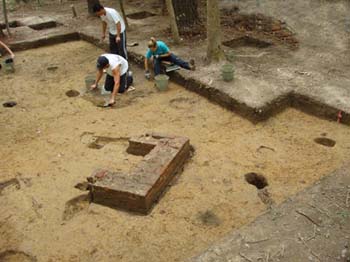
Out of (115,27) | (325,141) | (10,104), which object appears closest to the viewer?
(325,141)

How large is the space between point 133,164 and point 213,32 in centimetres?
346

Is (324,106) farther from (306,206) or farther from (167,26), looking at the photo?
(167,26)

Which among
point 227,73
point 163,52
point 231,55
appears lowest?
point 231,55

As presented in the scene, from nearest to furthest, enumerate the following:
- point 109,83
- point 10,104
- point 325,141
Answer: point 325,141
point 10,104
point 109,83

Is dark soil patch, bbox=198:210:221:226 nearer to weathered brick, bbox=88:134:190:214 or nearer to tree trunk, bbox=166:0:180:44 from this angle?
weathered brick, bbox=88:134:190:214

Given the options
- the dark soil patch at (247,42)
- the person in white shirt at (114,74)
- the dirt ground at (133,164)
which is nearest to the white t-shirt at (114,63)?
the person in white shirt at (114,74)

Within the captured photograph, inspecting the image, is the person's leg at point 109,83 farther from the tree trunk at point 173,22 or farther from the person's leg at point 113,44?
the tree trunk at point 173,22

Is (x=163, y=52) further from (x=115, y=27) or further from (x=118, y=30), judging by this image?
(x=115, y=27)

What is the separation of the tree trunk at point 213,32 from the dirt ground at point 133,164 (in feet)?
3.37

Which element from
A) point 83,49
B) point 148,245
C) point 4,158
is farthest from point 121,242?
point 83,49

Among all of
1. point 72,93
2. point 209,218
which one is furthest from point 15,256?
point 72,93

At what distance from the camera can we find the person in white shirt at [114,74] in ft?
23.1

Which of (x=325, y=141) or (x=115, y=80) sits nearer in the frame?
(x=325, y=141)

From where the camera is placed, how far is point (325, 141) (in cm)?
597
